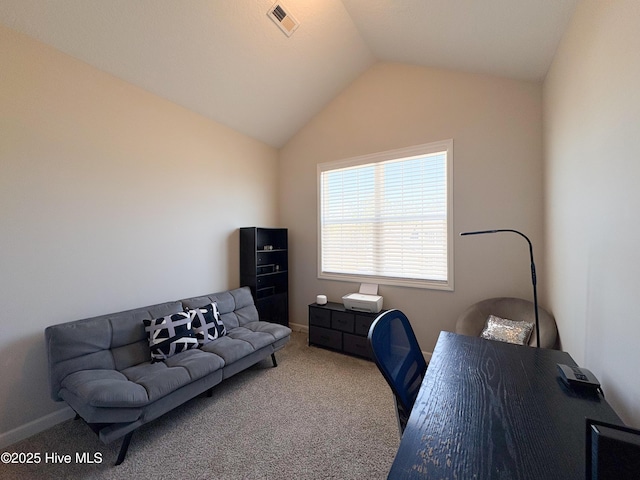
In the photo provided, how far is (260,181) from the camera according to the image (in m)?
3.94

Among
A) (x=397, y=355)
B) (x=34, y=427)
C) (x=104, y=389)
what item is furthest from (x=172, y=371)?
(x=397, y=355)

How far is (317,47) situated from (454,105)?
5.27 ft

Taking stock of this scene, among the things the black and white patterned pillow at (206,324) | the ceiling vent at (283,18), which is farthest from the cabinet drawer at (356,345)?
the ceiling vent at (283,18)

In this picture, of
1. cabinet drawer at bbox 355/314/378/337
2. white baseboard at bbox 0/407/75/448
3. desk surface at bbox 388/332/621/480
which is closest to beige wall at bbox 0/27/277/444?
white baseboard at bbox 0/407/75/448

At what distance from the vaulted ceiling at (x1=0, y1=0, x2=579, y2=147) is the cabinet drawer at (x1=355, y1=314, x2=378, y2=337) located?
2.82 meters

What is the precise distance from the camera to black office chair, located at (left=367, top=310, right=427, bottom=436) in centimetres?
114

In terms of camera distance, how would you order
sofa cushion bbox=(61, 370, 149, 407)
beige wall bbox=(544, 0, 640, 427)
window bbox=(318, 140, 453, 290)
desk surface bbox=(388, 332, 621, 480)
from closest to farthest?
desk surface bbox=(388, 332, 621, 480)
beige wall bbox=(544, 0, 640, 427)
sofa cushion bbox=(61, 370, 149, 407)
window bbox=(318, 140, 453, 290)

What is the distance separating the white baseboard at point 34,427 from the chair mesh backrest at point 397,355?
8.42ft

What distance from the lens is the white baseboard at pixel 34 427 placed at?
182 cm

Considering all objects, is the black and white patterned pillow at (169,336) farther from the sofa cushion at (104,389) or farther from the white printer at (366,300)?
the white printer at (366,300)

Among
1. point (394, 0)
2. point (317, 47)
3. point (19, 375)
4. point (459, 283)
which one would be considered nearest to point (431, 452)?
point (459, 283)

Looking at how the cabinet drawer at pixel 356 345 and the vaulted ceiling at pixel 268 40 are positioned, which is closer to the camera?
the vaulted ceiling at pixel 268 40

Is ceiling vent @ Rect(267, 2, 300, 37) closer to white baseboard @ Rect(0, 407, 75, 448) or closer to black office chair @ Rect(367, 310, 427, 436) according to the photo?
black office chair @ Rect(367, 310, 427, 436)

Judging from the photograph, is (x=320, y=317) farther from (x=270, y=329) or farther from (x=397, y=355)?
(x=397, y=355)
